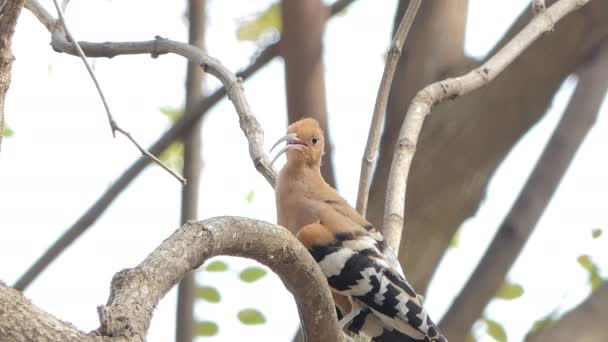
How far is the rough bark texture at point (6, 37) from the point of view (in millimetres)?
1947

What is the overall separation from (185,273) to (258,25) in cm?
350

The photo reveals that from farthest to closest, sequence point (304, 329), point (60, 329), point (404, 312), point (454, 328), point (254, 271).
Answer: point (254, 271), point (454, 328), point (404, 312), point (304, 329), point (60, 329)

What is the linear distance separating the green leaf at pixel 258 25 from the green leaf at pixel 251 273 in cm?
128

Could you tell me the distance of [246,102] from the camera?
3.16m

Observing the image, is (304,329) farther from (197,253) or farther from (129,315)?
(129,315)

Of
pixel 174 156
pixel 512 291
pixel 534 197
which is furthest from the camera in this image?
pixel 174 156

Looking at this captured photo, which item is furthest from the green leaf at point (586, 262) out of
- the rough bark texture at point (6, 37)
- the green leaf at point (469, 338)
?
the rough bark texture at point (6, 37)

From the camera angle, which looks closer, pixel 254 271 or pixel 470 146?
pixel 470 146

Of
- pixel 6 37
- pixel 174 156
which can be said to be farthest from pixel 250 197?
pixel 6 37

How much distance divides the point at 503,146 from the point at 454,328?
2.27ft

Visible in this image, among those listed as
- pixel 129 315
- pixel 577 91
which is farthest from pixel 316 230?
pixel 129 315

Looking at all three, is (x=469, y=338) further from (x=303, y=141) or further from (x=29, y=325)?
(x=29, y=325)

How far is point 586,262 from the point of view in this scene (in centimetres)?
441

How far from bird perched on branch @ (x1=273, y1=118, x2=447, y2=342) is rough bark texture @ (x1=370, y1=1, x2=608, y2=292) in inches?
14.2
